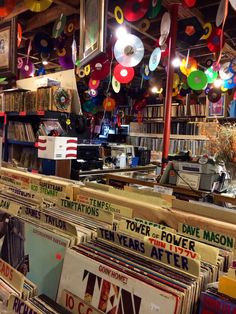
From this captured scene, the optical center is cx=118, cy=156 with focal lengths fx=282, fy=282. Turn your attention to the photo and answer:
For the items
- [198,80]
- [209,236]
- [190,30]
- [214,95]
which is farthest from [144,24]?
[209,236]

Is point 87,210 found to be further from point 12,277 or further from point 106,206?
point 12,277

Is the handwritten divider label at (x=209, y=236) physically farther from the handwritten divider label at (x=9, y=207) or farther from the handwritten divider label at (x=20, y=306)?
the handwritten divider label at (x=9, y=207)

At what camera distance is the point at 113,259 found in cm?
71

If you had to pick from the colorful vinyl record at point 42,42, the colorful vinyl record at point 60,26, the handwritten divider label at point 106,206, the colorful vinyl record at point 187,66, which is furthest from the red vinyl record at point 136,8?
the handwritten divider label at point 106,206

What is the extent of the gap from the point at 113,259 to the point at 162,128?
6.56 metres

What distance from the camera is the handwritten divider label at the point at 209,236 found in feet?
2.51

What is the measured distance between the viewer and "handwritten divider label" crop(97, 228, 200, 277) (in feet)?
2.06

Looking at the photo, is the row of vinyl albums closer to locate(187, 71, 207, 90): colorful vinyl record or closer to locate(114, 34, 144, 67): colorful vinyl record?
locate(114, 34, 144, 67): colorful vinyl record

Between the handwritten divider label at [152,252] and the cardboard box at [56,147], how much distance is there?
91.1 inches

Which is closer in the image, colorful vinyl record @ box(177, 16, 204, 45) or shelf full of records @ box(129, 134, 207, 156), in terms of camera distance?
colorful vinyl record @ box(177, 16, 204, 45)

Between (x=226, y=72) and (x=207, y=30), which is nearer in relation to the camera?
(x=207, y=30)

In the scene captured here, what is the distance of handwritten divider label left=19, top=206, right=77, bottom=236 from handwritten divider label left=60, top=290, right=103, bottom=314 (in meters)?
0.16


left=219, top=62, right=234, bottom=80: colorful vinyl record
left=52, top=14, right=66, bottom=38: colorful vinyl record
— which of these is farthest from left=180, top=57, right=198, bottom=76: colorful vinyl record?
left=52, top=14, right=66, bottom=38: colorful vinyl record

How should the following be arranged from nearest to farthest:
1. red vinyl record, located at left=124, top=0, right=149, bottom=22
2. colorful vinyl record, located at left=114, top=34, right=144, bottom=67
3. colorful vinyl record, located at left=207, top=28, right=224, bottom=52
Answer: red vinyl record, located at left=124, top=0, right=149, bottom=22, colorful vinyl record, located at left=114, top=34, right=144, bottom=67, colorful vinyl record, located at left=207, top=28, right=224, bottom=52
